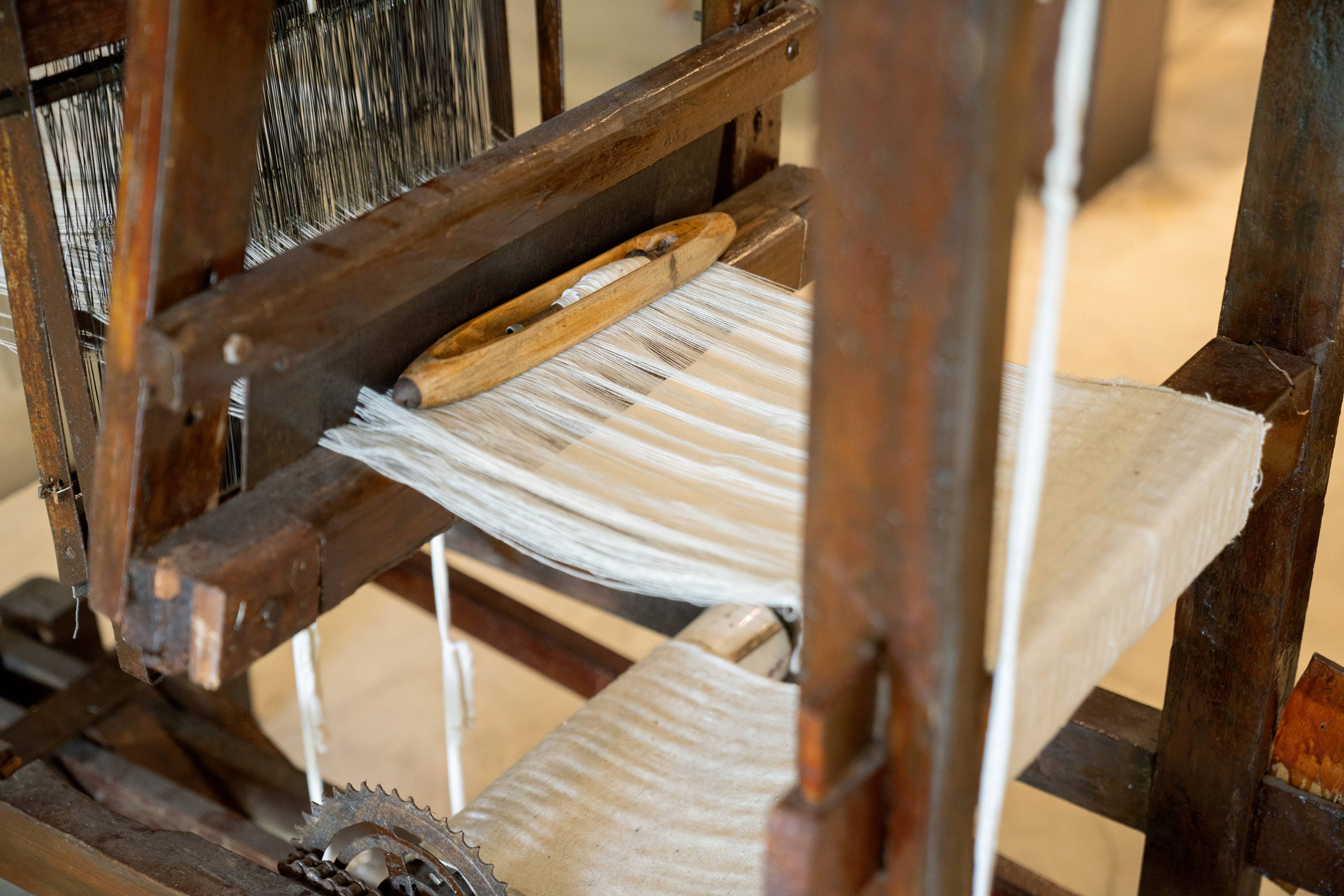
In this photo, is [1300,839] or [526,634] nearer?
[1300,839]

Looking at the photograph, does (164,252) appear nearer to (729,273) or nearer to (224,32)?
(224,32)

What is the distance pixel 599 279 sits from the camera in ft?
3.95

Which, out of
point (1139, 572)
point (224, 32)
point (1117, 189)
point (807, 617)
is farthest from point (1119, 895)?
point (1117, 189)

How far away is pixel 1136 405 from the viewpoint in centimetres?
106

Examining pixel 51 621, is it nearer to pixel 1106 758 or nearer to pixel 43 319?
pixel 43 319

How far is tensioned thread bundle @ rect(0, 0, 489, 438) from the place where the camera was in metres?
1.20

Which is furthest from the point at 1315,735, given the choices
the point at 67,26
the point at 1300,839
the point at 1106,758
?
the point at 67,26

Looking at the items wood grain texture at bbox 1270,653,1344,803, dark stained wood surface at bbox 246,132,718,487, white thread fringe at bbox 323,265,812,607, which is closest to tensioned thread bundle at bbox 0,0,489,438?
dark stained wood surface at bbox 246,132,718,487

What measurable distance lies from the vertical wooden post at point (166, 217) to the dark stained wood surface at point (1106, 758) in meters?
0.93

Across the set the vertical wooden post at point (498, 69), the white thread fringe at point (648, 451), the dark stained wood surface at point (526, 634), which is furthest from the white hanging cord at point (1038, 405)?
the dark stained wood surface at point (526, 634)

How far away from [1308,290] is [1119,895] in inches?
61.5

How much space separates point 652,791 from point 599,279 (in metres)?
0.45

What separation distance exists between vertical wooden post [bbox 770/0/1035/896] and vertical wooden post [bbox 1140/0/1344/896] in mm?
668

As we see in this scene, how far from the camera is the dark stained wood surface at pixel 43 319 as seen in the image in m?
1.05
